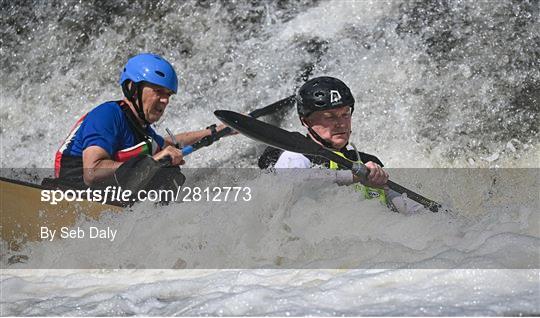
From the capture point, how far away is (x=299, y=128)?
6148 mm

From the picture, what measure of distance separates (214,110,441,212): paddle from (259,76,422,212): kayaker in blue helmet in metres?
0.04

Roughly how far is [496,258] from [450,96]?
3408 millimetres

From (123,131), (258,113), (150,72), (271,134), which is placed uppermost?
(150,72)

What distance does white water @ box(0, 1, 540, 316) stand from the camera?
9.11 ft

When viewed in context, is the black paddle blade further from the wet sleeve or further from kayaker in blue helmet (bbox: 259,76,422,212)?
the wet sleeve

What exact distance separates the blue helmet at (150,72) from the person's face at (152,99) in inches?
1.3

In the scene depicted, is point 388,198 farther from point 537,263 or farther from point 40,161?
point 40,161

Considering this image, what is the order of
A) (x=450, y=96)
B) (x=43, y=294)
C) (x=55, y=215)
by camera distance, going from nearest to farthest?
(x=43, y=294) → (x=55, y=215) → (x=450, y=96)

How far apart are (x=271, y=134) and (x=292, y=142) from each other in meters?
0.30

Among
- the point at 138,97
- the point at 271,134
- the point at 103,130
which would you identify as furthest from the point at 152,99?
the point at 271,134

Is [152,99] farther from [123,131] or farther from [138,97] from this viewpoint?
[123,131]

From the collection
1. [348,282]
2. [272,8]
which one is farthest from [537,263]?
[272,8]

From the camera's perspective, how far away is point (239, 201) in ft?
12.6
